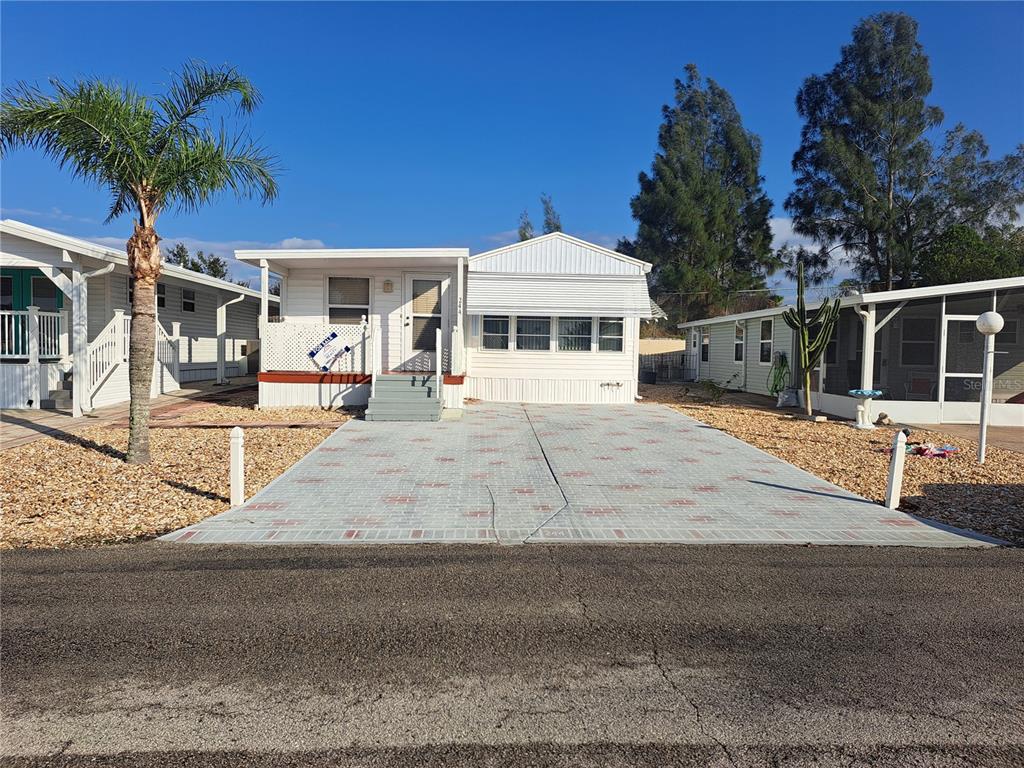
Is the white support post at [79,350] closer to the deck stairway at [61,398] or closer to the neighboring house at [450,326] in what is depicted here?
the deck stairway at [61,398]

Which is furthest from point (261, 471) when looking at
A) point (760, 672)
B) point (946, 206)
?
point (946, 206)

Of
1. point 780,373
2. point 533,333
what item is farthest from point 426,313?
point 780,373

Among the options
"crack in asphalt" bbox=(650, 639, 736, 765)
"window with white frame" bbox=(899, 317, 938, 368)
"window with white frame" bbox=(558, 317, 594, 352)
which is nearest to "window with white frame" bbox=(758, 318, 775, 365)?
"window with white frame" bbox=(899, 317, 938, 368)

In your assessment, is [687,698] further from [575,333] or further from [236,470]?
[575,333]

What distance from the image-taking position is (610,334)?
15.8 meters

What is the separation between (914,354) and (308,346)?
613 inches

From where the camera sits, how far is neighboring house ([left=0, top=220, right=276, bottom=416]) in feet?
38.8

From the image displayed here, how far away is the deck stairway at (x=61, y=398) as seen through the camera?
12391mm

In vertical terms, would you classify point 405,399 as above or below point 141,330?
below

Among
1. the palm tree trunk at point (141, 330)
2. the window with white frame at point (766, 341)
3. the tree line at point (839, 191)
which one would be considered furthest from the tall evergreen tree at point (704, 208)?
the palm tree trunk at point (141, 330)

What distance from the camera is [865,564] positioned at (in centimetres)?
493

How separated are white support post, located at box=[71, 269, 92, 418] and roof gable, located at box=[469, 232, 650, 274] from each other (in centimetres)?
810

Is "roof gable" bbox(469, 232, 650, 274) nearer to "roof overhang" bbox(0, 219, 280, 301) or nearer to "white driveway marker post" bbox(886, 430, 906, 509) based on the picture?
"roof overhang" bbox(0, 219, 280, 301)

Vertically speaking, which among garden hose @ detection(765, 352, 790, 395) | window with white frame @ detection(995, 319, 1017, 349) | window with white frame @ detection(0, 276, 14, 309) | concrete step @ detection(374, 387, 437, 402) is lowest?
concrete step @ detection(374, 387, 437, 402)
